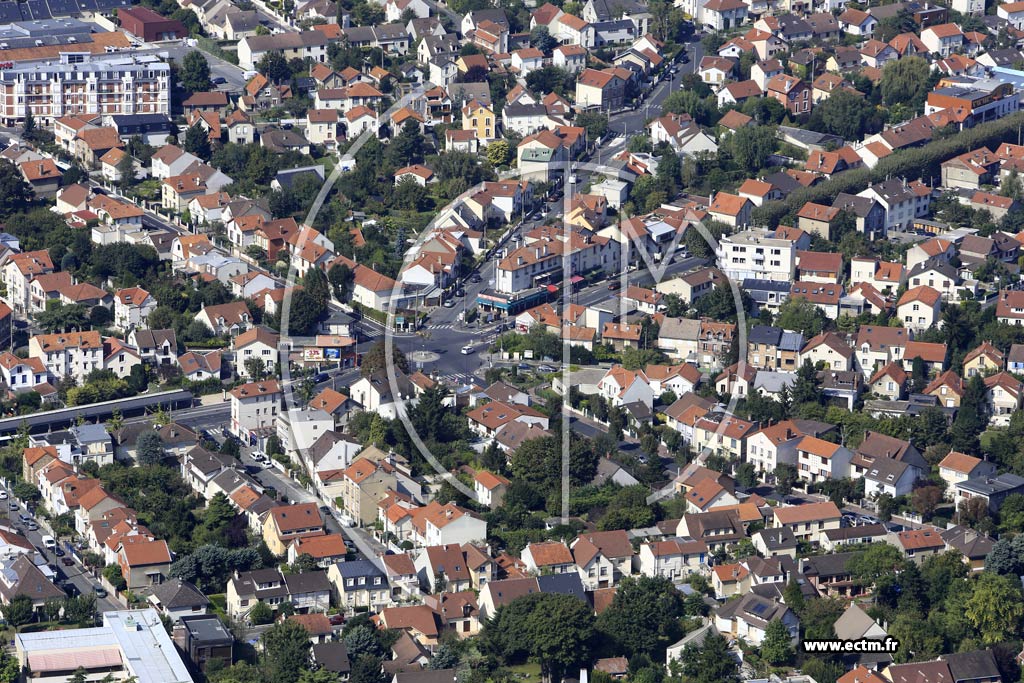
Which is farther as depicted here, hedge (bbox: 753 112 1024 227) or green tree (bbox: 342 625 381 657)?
hedge (bbox: 753 112 1024 227)

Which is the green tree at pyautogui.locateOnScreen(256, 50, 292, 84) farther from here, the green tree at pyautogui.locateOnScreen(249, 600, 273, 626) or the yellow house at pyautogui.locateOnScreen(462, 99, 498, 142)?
the green tree at pyautogui.locateOnScreen(249, 600, 273, 626)

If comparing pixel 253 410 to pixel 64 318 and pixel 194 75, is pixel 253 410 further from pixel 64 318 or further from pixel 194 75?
pixel 194 75

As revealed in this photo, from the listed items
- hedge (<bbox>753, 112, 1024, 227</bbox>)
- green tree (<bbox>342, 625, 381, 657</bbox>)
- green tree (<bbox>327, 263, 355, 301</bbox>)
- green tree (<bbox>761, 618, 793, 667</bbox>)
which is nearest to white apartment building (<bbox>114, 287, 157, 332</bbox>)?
green tree (<bbox>327, 263, 355, 301</bbox>)

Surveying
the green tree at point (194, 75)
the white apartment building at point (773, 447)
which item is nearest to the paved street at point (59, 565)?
the white apartment building at point (773, 447)

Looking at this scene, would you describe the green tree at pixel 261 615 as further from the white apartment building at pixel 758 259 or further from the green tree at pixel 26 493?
the white apartment building at pixel 758 259

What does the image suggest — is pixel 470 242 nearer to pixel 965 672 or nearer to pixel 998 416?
pixel 998 416
